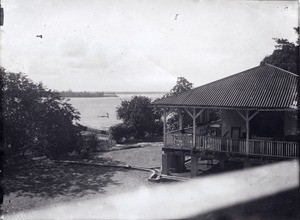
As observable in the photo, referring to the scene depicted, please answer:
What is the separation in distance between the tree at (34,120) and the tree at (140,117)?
516 inches

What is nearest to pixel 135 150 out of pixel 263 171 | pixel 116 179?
pixel 116 179

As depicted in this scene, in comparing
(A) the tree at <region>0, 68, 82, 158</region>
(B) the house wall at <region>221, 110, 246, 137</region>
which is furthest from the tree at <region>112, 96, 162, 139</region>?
(B) the house wall at <region>221, 110, 246, 137</region>

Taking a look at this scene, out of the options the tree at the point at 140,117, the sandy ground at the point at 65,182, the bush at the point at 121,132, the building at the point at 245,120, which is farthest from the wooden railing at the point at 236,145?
the tree at the point at 140,117

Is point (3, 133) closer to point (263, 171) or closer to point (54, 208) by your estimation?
point (54, 208)

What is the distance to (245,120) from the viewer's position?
17922 millimetres

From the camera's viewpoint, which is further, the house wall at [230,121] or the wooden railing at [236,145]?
the house wall at [230,121]

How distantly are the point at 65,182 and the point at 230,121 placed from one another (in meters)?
11.1

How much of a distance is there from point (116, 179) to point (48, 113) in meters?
12.1

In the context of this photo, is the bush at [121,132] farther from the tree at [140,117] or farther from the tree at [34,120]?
the tree at [34,120]

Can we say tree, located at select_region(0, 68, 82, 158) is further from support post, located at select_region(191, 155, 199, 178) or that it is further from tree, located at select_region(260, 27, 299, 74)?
tree, located at select_region(260, 27, 299, 74)

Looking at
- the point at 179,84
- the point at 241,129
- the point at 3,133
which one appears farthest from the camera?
the point at 179,84

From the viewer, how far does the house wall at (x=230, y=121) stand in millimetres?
20094

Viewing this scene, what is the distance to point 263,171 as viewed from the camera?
16984mm

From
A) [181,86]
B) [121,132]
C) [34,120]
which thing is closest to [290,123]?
[34,120]
